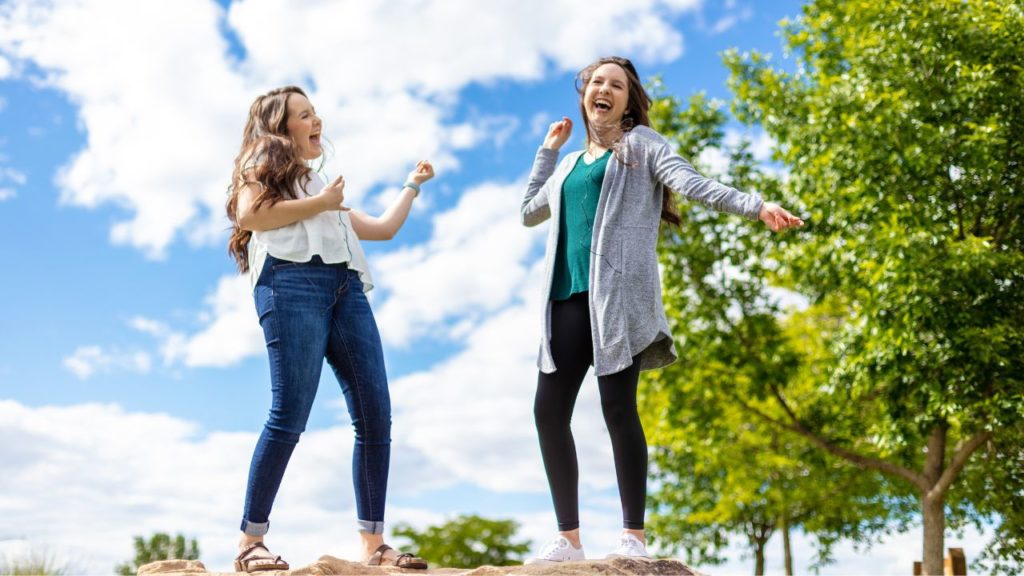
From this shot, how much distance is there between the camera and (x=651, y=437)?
17.5m

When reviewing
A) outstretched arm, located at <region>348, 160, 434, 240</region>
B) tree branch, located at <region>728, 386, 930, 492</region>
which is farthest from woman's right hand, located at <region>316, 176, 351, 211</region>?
tree branch, located at <region>728, 386, 930, 492</region>

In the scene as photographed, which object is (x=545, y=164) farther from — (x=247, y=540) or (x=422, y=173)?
(x=247, y=540)

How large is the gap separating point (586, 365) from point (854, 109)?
10288 mm

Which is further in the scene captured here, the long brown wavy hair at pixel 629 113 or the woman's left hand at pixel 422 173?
the woman's left hand at pixel 422 173

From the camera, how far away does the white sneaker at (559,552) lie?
15.0ft

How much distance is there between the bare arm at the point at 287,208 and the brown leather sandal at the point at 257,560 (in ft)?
5.23

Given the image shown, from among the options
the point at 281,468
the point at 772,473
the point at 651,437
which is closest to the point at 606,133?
the point at 281,468

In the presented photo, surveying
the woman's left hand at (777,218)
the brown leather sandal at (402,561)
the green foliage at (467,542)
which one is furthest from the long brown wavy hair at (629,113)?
the green foliage at (467,542)

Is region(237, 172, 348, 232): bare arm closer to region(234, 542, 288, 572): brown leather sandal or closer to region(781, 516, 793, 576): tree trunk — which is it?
region(234, 542, 288, 572): brown leather sandal

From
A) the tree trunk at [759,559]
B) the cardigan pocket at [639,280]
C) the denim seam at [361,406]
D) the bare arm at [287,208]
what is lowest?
the tree trunk at [759,559]

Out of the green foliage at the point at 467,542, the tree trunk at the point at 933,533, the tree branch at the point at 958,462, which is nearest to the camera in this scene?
the tree branch at the point at 958,462

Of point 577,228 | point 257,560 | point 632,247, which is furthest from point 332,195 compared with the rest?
point 257,560

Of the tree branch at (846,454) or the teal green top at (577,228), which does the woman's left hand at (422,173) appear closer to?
the teal green top at (577,228)

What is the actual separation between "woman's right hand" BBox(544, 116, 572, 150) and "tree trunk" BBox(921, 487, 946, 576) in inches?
438
